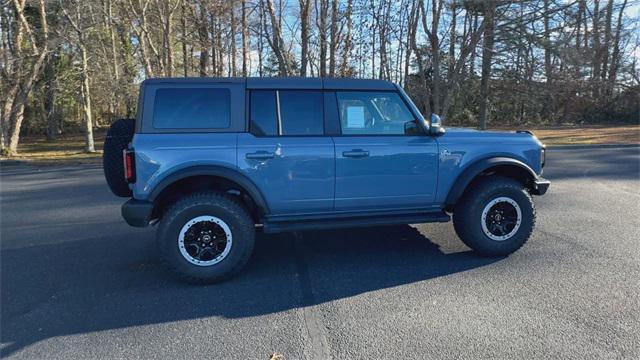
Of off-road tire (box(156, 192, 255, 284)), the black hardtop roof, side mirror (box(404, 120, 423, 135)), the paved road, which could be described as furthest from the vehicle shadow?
the black hardtop roof

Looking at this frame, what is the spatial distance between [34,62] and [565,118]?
3431cm

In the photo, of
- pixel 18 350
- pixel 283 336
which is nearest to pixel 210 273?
pixel 283 336

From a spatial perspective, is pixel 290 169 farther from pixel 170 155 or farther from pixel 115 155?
pixel 115 155

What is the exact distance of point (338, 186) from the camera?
164 inches

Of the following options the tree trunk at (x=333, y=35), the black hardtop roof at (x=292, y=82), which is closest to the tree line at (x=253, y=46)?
the tree trunk at (x=333, y=35)

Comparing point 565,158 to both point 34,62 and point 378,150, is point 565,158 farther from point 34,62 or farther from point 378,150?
point 34,62

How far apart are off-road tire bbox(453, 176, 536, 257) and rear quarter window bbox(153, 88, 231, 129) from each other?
279 centimetres

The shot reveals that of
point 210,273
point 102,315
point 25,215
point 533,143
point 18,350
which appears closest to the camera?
point 18,350

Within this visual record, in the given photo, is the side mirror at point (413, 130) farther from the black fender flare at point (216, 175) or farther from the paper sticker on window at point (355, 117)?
the black fender flare at point (216, 175)

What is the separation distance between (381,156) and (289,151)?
0.99m

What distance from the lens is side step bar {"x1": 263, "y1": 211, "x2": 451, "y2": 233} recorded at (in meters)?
4.07

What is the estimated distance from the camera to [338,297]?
359cm

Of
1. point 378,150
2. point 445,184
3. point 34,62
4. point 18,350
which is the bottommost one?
point 18,350

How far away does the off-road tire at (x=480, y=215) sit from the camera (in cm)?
443
